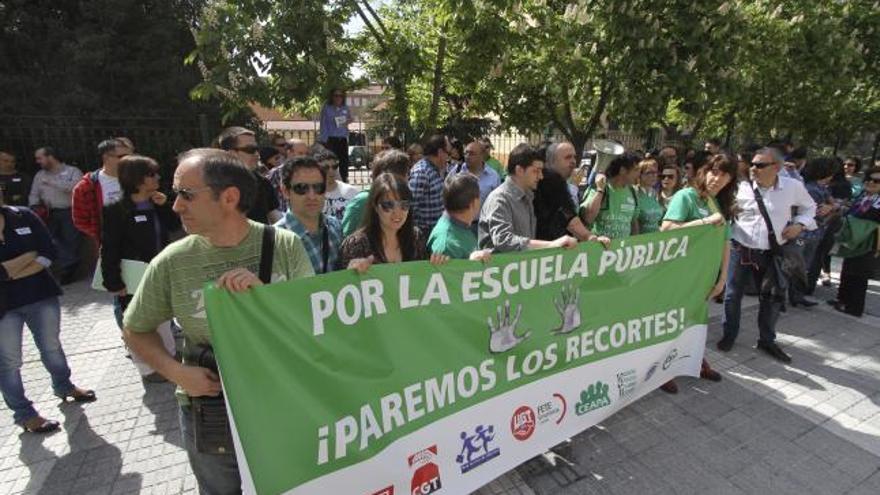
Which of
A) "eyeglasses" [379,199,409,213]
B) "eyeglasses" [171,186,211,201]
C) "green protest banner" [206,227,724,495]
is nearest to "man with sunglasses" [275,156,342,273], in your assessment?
"eyeglasses" [379,199,409,213]

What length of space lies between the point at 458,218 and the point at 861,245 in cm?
543

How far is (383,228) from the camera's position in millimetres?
2893

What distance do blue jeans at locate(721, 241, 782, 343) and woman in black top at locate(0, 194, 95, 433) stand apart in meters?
5.75

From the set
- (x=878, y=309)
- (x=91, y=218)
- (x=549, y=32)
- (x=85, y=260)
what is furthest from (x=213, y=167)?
(x=878, y=309)

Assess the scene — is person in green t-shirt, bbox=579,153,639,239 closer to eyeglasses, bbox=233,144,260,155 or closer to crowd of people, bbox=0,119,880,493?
crowd of people, bbox=0,119,880,493

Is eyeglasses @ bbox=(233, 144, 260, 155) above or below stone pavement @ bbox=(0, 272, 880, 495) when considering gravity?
above

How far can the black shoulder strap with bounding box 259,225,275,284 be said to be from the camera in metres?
1.99

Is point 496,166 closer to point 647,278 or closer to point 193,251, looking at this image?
point 647,278

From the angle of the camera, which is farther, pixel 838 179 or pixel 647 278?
pixel 838 179

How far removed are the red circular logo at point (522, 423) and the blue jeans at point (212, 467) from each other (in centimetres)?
152

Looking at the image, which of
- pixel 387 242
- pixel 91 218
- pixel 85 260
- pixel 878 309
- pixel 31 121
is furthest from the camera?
pixel 31 121

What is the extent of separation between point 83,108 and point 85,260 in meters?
3.81

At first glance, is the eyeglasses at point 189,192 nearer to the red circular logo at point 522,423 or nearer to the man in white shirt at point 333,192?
the red circular logo at point 522,423

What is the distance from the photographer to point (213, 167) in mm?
1799
